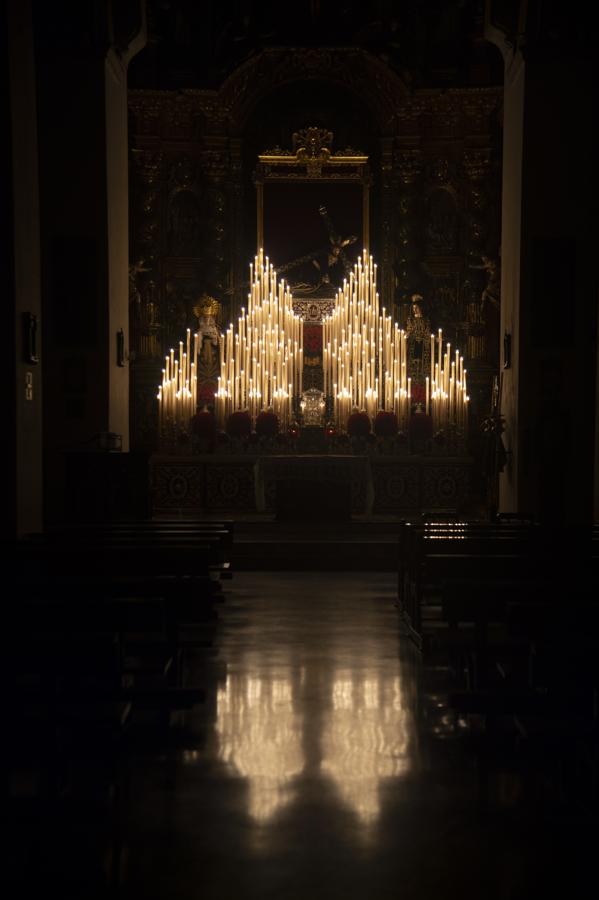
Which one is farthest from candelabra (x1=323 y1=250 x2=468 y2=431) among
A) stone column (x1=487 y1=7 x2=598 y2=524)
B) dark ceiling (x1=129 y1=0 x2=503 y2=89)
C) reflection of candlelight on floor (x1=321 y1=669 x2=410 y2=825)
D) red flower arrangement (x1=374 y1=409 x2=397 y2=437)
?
reflection of candlelight on floor (x1=321 y1=669 x2=410 y2=825)

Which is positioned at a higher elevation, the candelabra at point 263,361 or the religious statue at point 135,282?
the religious statue at point 135,282

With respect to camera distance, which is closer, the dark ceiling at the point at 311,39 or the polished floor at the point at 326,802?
the polished floor at the point at 326,802

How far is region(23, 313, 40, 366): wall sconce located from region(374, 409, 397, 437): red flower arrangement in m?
6.65

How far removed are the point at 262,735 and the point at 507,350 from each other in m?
9.30

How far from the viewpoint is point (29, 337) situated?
32.4 ft

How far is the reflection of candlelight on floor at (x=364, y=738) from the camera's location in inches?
178

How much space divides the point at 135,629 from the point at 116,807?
95cm

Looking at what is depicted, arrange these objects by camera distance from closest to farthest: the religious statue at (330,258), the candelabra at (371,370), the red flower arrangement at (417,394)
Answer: the candelabra at (371,370), the red flower arrangement at (417,394), the religious statue at (330,258)

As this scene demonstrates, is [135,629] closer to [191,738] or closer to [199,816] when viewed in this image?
[191,738]

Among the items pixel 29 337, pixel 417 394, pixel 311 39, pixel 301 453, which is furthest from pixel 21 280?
pixel 311 39

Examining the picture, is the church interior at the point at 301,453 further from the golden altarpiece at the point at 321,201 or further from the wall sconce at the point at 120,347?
the wall sconce at the point at 120,347

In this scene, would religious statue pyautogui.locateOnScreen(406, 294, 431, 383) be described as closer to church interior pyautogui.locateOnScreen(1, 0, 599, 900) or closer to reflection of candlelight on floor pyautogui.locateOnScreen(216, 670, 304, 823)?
church interior pyautogui.locateOnScreen(1, 0, 599, 900)

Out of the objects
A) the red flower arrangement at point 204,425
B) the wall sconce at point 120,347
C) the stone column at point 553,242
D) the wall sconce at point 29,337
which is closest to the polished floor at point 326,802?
the wall sconce at point 29,337

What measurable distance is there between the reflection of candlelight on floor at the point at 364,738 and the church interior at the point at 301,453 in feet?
0.08
